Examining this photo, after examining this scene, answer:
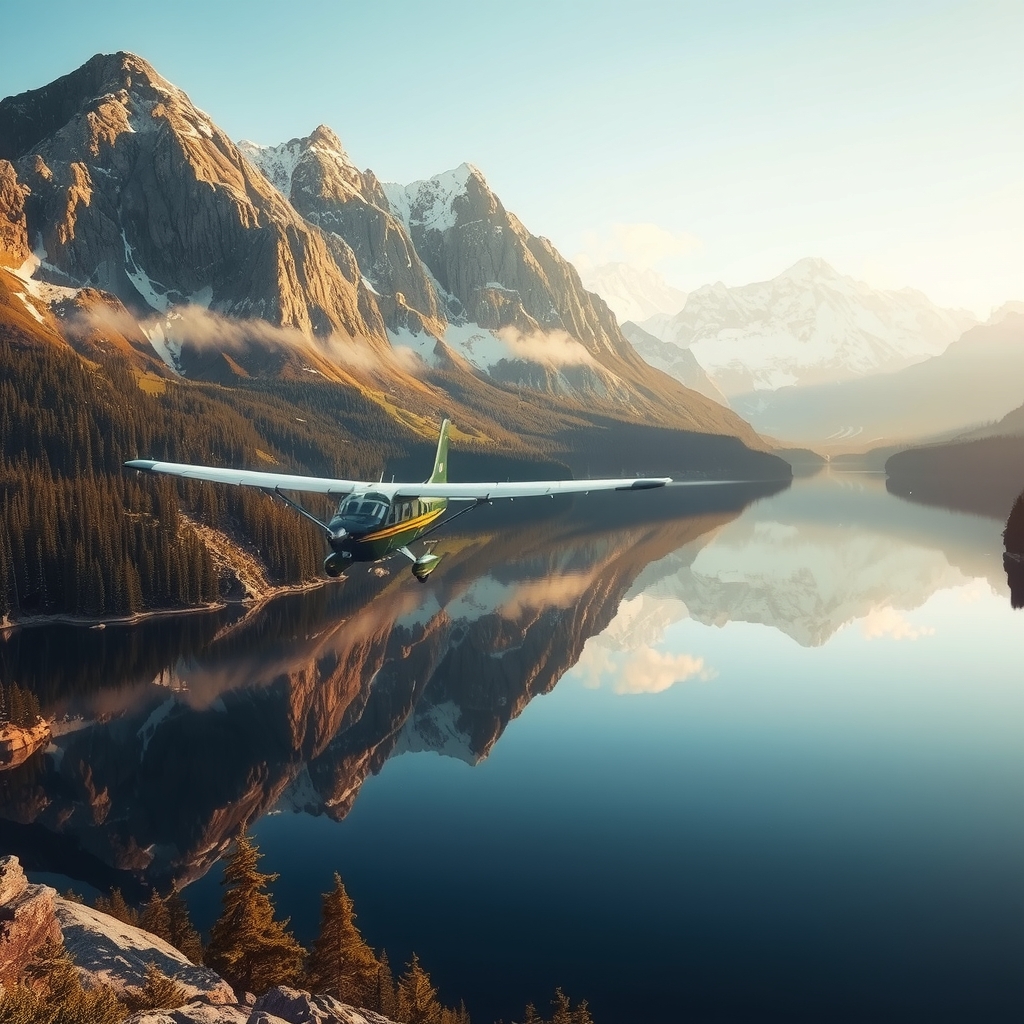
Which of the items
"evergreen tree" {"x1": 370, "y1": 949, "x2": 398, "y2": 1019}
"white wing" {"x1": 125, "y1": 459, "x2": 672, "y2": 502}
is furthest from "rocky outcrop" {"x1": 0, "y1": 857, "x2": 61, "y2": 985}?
"white wing" {"x1": 125, "y1": 459, "x2": 672, "y2": 502}

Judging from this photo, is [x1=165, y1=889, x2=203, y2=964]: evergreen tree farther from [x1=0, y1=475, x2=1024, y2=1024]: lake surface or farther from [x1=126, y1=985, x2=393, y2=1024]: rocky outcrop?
[x1=126, y1=985, x2=393, y2=1024]: rocky outcrop

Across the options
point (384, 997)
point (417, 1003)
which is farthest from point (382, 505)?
point (417, 1003)

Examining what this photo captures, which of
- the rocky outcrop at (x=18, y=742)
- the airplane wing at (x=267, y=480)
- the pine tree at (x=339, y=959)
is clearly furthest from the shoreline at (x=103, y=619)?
the pine tree at (x=339, y=959)

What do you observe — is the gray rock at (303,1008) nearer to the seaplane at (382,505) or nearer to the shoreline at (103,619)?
the seaplane at (382,505)

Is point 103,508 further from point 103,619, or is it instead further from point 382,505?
point 382,505

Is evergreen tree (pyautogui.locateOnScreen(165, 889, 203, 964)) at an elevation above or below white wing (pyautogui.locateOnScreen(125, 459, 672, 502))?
below

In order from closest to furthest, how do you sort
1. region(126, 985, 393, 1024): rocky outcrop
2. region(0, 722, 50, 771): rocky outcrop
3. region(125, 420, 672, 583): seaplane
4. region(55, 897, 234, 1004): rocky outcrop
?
region(126, 985, 393, 1024): rocky outcrop
region(55, 897, 234, 1004): rocky outcrop
region(125, 420, 672, 583): seaplane
region(0, 722, 50, 771): rocky outcrop
